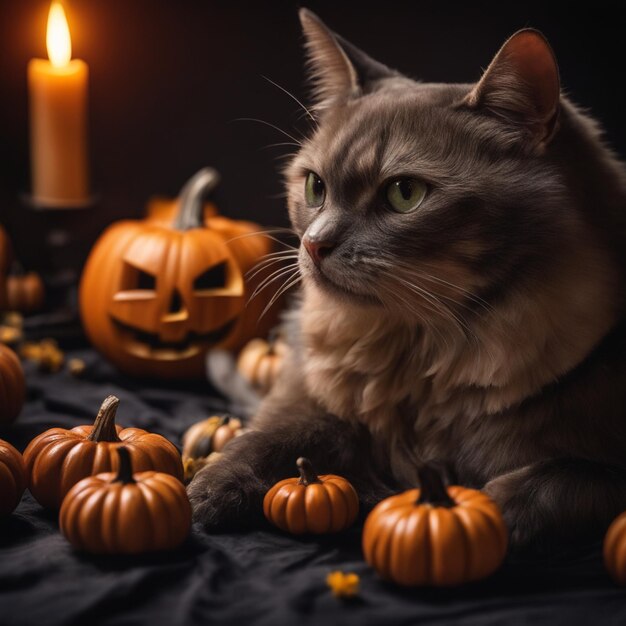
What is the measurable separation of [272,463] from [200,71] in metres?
1.71

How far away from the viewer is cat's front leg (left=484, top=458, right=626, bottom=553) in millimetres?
1456

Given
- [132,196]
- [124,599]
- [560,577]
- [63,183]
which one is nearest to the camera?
[124,599]

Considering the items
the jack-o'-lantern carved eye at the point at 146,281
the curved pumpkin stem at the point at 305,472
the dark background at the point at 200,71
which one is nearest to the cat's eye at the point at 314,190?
the curved pumpkin stem at the point at 305,472

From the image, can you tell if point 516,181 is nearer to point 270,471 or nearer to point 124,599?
point 270,471

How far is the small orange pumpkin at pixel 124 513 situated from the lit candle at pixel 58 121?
1.45m

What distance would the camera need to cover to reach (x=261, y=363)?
7.93 feet

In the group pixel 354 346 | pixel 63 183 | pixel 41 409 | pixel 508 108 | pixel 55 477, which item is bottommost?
pixel 41 409

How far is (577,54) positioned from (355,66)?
0.98 m

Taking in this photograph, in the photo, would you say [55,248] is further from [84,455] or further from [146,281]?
[84,455]

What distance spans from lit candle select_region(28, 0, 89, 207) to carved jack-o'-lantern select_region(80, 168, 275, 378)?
21 cm

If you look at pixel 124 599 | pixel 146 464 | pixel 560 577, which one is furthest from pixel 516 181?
pixel 124 599

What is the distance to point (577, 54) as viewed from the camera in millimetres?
2508

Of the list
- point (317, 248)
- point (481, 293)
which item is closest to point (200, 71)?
point (317, 248)

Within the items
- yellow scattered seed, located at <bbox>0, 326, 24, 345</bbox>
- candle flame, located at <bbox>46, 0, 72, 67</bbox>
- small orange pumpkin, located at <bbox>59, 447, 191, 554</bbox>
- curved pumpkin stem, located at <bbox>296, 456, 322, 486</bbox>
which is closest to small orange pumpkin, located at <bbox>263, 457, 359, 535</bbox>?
curved pumpkin stem, located at <bbox>296, 456, 322, 486</bbox>
